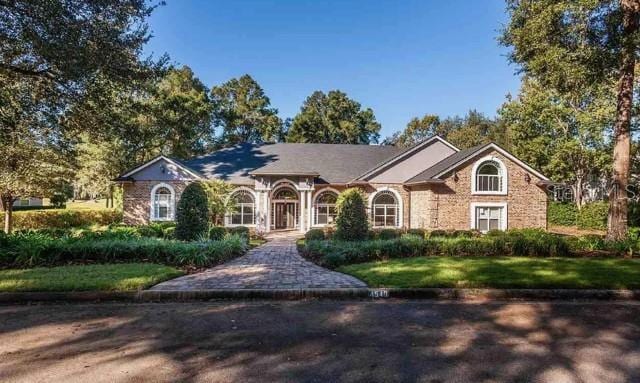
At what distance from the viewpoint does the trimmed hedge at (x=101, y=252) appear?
10047 millimetres

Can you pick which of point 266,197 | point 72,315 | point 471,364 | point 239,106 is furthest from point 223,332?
point 239,106

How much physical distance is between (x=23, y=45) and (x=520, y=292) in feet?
47.9

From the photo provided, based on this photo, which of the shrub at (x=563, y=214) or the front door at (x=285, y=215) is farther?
the shrub at (x=563, y=214)

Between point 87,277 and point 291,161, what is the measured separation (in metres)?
17.3

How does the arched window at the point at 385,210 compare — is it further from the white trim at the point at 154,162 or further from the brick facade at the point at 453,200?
the white trim at the point at 154,162

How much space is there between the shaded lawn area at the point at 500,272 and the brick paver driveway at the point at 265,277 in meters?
0.68

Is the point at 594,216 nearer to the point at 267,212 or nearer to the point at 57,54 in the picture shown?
the point at 267,212

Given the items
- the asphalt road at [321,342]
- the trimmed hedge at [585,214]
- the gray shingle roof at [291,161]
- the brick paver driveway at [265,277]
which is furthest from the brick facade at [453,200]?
the asphalt road at [321,342]

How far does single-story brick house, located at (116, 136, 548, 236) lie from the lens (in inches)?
847

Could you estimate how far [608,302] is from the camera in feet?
24.3

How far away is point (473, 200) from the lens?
70.9ft

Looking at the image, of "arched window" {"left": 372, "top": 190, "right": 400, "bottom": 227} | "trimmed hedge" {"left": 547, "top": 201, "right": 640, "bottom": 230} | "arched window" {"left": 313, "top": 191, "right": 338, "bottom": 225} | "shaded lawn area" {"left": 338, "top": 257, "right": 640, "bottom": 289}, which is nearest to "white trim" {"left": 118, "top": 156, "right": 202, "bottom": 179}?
"arched window" {"left": 313, "top": 191, "right": 338, "bottom": 225}

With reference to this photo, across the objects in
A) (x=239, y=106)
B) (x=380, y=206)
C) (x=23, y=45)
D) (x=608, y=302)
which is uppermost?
(x=239, y=106)

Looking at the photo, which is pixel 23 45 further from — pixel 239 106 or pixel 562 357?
pixel 239 106
